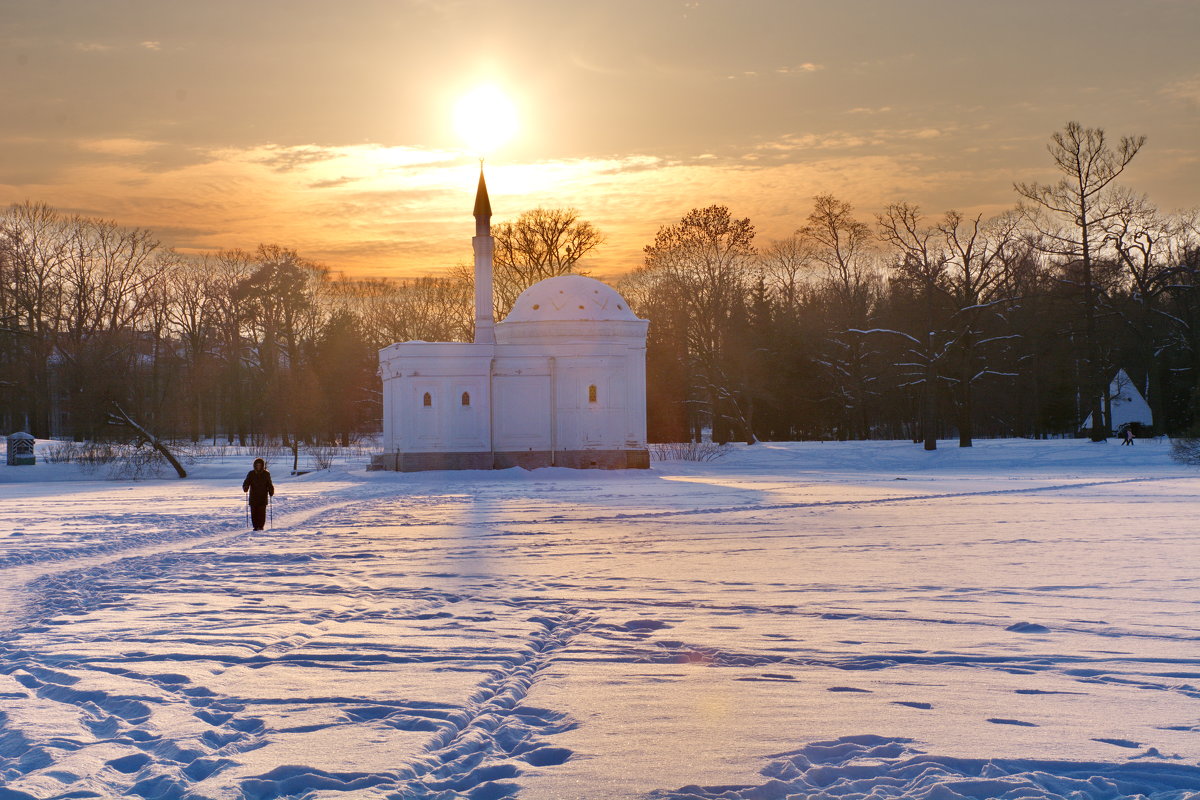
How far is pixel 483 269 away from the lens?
4131 cm

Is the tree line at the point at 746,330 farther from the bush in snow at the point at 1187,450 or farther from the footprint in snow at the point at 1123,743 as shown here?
the footprint in snow at the point at 1123,743

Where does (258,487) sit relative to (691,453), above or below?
above

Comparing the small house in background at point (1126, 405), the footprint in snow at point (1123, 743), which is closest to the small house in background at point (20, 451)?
the footprint in snow at point (1123, 743)

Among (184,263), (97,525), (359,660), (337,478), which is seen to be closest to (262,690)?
(359,660)

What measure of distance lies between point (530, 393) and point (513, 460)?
248cm

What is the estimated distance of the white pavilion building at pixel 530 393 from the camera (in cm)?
3747

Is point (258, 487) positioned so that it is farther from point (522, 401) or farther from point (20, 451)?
point (20, 451)

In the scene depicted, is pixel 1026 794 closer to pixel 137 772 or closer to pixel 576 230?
pixel 137 772

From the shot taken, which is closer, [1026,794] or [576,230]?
[1026,794]

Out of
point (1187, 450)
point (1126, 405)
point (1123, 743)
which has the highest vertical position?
point (1126, 405)

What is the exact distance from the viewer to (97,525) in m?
18.7

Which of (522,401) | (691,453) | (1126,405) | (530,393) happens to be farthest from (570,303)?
(1126,405)

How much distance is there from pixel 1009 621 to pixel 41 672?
730 centimetres

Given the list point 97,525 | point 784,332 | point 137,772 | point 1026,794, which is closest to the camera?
point 1026,794
